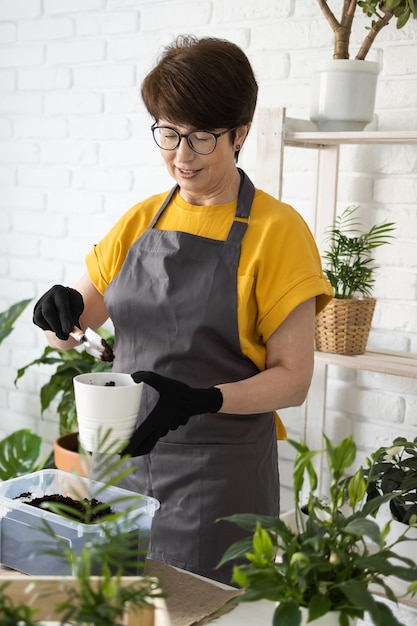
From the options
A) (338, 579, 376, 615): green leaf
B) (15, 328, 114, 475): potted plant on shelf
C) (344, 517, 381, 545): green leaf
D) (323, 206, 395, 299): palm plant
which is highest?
(323, 206, 395, 299): palm plant

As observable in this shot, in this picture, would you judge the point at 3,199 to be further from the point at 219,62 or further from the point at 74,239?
the point at 219,62

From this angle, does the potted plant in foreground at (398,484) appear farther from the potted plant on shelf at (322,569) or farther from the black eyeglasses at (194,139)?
the potted plant on shelf at (322,569)

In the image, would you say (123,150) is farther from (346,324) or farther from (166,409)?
(166,409)

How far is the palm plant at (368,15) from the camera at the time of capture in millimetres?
2115

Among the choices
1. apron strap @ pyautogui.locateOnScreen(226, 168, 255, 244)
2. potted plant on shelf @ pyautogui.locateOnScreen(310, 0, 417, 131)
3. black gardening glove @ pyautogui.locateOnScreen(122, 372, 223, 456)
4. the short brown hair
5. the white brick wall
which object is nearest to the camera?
black gardening glove @ pyautogui.locateOnScreen(122, 372, 223, 456)

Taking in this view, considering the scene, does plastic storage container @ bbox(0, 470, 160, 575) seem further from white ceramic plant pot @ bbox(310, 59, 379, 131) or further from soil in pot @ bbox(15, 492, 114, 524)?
white ceramic plant pot @ bbox(310, 59, 379, 131)

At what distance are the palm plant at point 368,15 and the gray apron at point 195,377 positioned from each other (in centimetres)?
68

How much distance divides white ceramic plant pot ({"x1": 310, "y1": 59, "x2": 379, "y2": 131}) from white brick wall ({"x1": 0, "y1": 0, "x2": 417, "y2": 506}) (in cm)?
18

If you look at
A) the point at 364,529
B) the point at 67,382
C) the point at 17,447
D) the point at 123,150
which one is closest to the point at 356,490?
the point at 364,529

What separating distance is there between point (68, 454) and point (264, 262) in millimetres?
1326

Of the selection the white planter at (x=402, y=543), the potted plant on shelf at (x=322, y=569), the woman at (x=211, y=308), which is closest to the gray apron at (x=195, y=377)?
the woman at (x=211, y=308)

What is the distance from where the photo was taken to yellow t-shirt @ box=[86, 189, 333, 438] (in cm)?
164

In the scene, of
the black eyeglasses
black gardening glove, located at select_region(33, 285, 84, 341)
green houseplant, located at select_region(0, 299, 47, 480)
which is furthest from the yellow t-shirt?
green houseplant, located at select_region(0, 299, 47, 480)

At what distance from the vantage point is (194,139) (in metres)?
1.63
